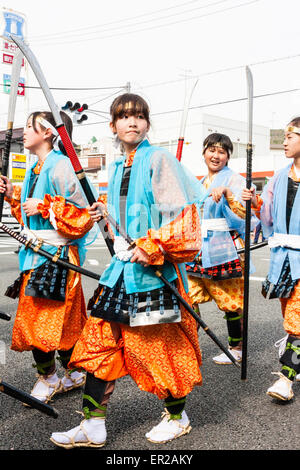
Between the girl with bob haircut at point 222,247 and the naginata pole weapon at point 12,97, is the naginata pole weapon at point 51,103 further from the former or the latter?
the girl with bob haircut at point 222,247

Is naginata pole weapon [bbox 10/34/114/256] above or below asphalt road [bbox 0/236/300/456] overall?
above

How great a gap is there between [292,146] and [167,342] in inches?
62.9

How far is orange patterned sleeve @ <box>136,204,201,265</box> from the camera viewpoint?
203 centimetres

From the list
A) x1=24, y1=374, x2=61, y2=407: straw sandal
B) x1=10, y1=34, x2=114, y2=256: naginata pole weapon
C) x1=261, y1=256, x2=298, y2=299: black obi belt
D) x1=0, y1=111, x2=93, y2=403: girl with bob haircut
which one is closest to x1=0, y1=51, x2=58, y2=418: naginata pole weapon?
x1=10, y1=34, x2=114, y2=256: naginata pole weapon

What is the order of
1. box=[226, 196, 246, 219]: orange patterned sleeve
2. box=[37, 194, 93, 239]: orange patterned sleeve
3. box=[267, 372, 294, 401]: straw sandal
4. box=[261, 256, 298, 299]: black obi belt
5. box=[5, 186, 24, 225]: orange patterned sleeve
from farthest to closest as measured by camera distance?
box=[226, 196, 246, 219]: orange patterned sleeve → box=[5, 186, 24, 225]: orange patterned sleeve → box=[261, 256, 298, 299]: black obi belt → box=[267, 372, 294, 401]: straw sandal → box=[37, 194, 93, 239]: orange patterned sleeve

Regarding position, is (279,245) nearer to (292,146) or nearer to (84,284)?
(292,146)

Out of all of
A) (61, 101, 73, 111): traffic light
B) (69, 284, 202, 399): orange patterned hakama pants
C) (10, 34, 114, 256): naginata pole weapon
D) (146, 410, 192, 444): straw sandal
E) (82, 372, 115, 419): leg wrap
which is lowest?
(146, 410, 192, 444): straw sandal

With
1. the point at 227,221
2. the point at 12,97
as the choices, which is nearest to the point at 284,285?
the point at 227,221

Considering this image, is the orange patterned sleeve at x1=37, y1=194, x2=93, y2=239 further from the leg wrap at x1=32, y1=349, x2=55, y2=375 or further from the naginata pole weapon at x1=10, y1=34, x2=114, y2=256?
the leg wrap at x1=32, y1=349, x2=55, y2=375

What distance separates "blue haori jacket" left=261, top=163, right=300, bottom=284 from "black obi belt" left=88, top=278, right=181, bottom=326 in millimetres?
1083

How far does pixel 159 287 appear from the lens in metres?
2.14

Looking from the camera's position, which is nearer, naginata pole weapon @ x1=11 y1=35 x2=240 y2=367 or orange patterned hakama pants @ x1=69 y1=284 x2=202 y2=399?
naginata pole weapon @ x1=11 y1=35 x2=240 y2=367

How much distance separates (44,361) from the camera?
275 cm
